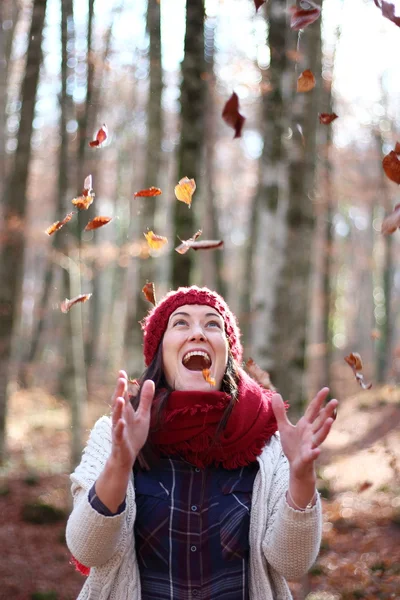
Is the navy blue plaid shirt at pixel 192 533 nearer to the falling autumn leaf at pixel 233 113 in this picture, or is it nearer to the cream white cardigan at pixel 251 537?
the cream white cardigan at pixel 251 537

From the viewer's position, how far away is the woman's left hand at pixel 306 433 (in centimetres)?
232

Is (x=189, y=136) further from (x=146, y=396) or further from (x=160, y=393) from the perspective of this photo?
(x=146, y=396)

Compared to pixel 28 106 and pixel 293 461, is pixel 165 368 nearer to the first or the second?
pixel 293 461

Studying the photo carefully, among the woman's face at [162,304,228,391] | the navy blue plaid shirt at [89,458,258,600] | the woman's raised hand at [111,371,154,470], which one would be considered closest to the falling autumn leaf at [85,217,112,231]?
the woman's face at [162,304,228,391]

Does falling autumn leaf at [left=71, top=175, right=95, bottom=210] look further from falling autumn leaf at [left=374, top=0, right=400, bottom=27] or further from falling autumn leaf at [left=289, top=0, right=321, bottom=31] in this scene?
falling autumn leaf at [left=374, top=0, right=400, bottom=27]

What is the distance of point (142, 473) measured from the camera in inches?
106

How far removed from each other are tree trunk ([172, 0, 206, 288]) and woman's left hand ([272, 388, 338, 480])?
3.52 m

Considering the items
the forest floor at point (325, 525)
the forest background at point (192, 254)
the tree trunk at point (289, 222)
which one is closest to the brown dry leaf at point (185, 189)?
the forest background at point (192, 254)

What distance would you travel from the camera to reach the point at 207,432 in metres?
2.62

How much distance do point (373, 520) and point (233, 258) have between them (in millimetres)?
33068

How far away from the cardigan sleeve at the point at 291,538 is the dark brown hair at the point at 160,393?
38 cm

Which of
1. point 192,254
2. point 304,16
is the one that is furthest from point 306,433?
point 192,254

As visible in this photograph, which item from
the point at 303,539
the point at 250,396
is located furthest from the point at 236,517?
the point at 250,396

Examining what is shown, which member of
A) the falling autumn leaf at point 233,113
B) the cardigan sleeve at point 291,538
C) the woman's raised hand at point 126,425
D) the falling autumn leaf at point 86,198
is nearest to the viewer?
the woman's raised hand at point 126,425
